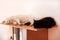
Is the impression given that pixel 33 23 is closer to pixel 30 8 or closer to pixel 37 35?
pixel 37 35

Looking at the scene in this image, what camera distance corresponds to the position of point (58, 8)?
1.51m

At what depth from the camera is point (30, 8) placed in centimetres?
167

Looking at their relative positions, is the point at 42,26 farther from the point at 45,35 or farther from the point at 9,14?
the point at 9,14

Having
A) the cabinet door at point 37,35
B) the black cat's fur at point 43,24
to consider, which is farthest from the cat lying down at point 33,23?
the cabinet door at point 37,35

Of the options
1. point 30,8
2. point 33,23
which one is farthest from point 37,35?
point 30,8

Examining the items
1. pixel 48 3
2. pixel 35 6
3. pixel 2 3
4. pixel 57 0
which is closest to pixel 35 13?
pixel 35 6

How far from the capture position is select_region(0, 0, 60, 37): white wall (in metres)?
1.53

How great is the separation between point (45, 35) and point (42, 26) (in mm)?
349

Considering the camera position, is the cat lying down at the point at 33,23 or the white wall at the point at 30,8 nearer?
the cat lying down at the point at 33,23

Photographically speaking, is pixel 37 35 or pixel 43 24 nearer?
pixel 43 24

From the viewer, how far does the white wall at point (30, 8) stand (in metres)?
1.53

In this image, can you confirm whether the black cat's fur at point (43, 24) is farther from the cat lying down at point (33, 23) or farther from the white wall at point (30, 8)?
the white wall at point (30, 8)

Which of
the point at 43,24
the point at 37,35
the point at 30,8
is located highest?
the point at 30,8

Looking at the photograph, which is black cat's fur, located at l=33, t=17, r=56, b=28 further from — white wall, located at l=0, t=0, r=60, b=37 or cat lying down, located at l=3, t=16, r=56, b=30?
white wall, located at l=0, t=0, r=60, b=37
